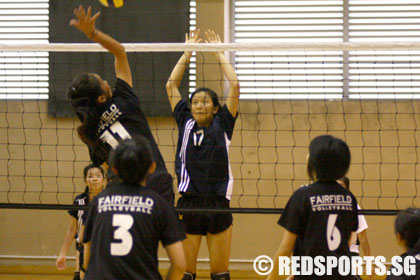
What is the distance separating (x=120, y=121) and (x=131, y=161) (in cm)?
82

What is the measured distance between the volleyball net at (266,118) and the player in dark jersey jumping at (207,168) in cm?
204

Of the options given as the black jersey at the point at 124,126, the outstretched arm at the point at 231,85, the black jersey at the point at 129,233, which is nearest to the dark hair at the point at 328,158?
the black jersey at the point at 129,233

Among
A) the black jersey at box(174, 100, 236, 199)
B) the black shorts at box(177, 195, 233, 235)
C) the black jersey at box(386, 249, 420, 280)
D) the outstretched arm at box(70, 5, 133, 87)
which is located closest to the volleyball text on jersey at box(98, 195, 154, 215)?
the outstretched arm at box(70, 5, 133, 87)

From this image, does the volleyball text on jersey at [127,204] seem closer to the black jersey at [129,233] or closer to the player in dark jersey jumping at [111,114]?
the black jersey at [129,233]

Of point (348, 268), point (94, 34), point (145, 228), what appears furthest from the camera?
point (94, 34)

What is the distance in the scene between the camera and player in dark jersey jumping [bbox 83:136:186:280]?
259 cm

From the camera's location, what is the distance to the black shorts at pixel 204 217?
4.82 m

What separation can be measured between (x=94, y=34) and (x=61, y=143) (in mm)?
4304

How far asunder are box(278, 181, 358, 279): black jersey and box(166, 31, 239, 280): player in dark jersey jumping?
1.86m

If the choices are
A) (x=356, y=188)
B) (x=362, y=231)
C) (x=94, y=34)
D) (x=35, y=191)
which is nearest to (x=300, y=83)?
(x=356, y=188)

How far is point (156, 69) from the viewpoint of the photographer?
7176mm

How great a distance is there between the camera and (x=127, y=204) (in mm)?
2635

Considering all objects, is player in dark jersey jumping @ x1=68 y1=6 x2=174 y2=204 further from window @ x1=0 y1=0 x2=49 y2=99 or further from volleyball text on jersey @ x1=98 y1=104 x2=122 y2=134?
window @ x1=0 y1=0 x2=49 y2=99

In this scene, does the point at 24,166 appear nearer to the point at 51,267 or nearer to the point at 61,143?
the point at 61,143
